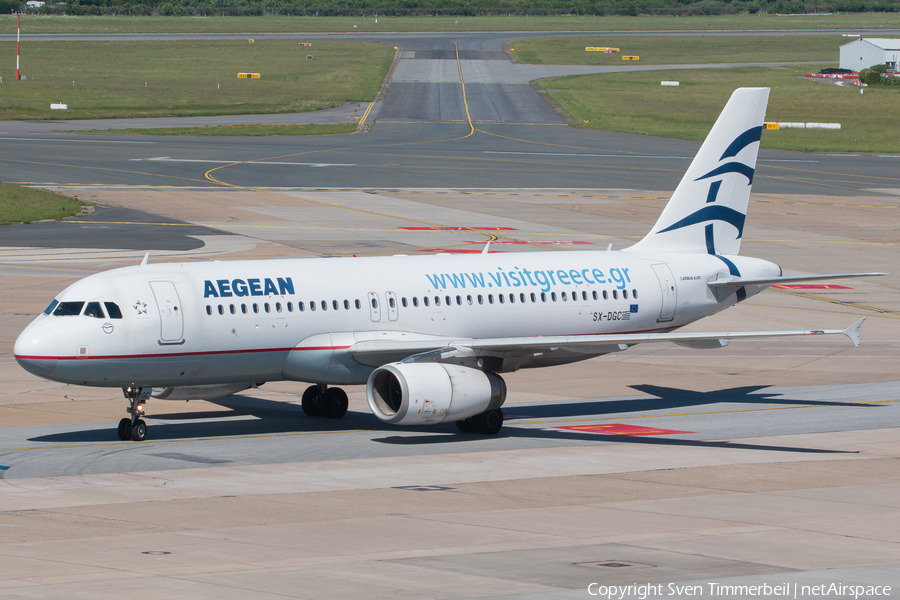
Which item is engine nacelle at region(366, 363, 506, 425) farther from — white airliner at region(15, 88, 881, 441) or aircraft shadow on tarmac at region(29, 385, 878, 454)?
aircraft shadow on tarmac at region(29, 385, 878, 454)

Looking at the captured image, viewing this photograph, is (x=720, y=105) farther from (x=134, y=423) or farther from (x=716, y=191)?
(x=134, y=423)

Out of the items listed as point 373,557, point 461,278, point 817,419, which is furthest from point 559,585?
point 817,419

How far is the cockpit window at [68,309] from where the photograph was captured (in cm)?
2789

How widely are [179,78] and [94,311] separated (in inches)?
5315

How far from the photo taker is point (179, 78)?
156625mm

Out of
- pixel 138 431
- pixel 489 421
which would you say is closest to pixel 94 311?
pixel 138 431

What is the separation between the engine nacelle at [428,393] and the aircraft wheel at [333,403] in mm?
3788

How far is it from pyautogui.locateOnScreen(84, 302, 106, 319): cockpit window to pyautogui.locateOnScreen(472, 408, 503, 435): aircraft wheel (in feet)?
31.8

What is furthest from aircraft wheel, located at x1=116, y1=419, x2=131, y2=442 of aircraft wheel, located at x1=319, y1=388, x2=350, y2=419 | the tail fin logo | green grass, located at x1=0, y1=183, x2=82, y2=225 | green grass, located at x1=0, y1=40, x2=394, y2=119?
green grass, located at x1=0, y1=40, x2=394, y2=119

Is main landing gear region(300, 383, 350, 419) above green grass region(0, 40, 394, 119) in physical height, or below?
below

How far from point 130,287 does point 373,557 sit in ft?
40.4

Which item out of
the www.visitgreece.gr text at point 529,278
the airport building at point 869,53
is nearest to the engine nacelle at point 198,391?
the www.visitgreece.gr text at point 529,278

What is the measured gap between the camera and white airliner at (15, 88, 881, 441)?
1104 inches

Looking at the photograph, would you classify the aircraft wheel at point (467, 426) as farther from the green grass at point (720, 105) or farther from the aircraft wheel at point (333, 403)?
the green grass at point (720, 105)
